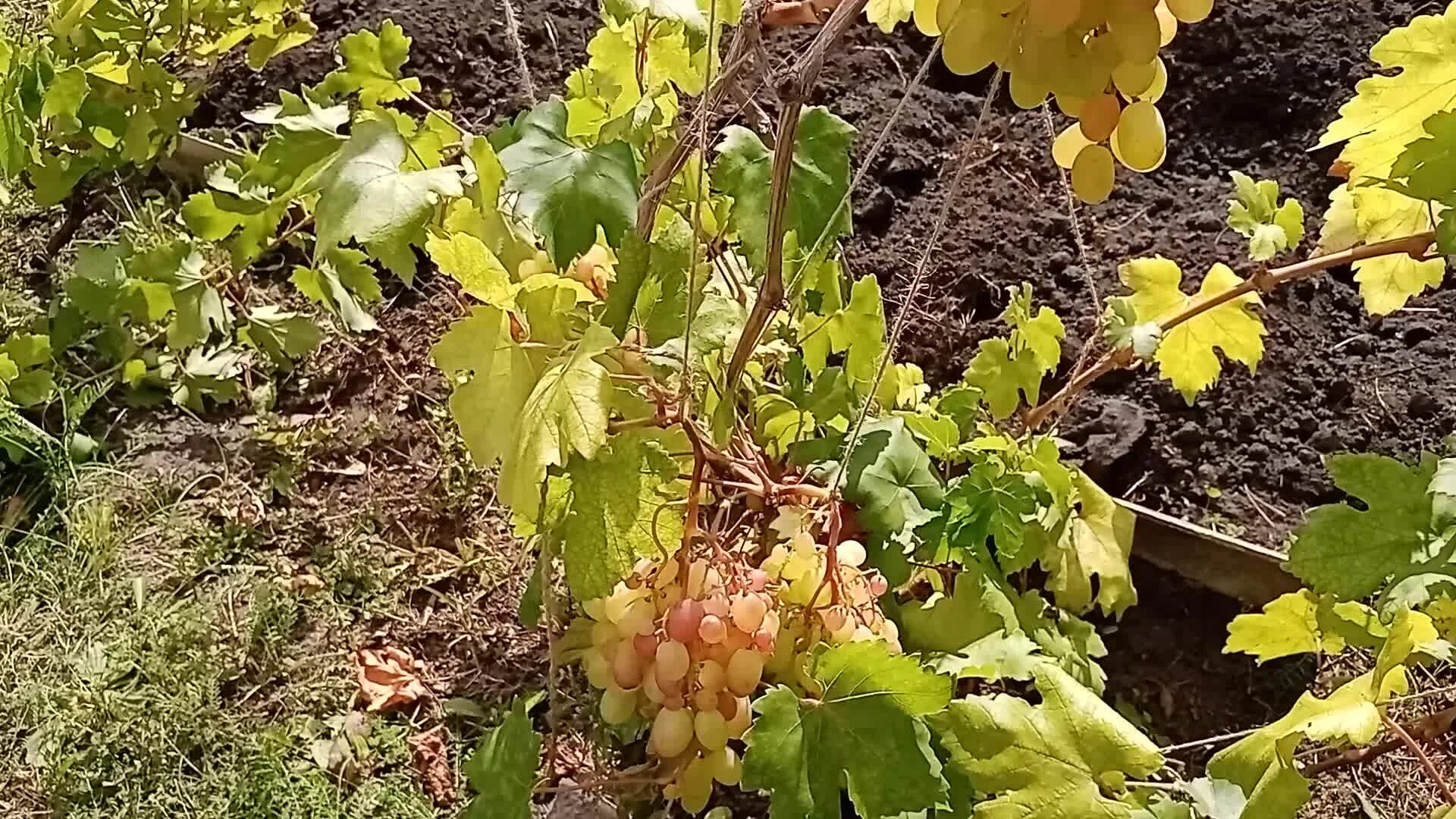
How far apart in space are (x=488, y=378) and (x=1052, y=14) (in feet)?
1.40

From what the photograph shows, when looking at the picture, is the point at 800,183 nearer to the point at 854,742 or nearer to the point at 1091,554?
the point at 854,742

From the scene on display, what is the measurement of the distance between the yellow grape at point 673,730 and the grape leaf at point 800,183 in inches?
13.9

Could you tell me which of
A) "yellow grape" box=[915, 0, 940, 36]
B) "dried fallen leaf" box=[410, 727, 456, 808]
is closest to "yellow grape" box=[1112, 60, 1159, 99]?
"yellow grape" box=[915, 0, 940, 36]

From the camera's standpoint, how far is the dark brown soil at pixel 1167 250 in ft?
5.24

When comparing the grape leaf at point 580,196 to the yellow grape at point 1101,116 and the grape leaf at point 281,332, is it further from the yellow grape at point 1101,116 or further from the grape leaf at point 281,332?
the grape leaf at point 281,332

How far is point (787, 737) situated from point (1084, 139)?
46 centimetres

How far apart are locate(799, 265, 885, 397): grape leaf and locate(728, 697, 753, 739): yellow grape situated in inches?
14.2

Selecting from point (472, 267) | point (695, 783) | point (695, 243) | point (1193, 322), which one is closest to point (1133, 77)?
point (695, 243)

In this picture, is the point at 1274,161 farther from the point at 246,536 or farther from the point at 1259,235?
the point at 246,536

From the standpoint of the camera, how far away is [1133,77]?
69 centimetres

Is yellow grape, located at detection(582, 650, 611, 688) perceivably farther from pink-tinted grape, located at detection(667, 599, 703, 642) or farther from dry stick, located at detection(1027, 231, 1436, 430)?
dry stick, located at detection(1027, 231, 1436, 430)

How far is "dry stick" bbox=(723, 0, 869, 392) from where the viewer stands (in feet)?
2.31

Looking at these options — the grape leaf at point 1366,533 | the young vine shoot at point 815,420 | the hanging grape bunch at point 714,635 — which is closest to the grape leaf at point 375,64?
the young vine shoot at point 815,420

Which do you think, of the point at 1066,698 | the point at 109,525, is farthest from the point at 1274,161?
the point at 109,525
